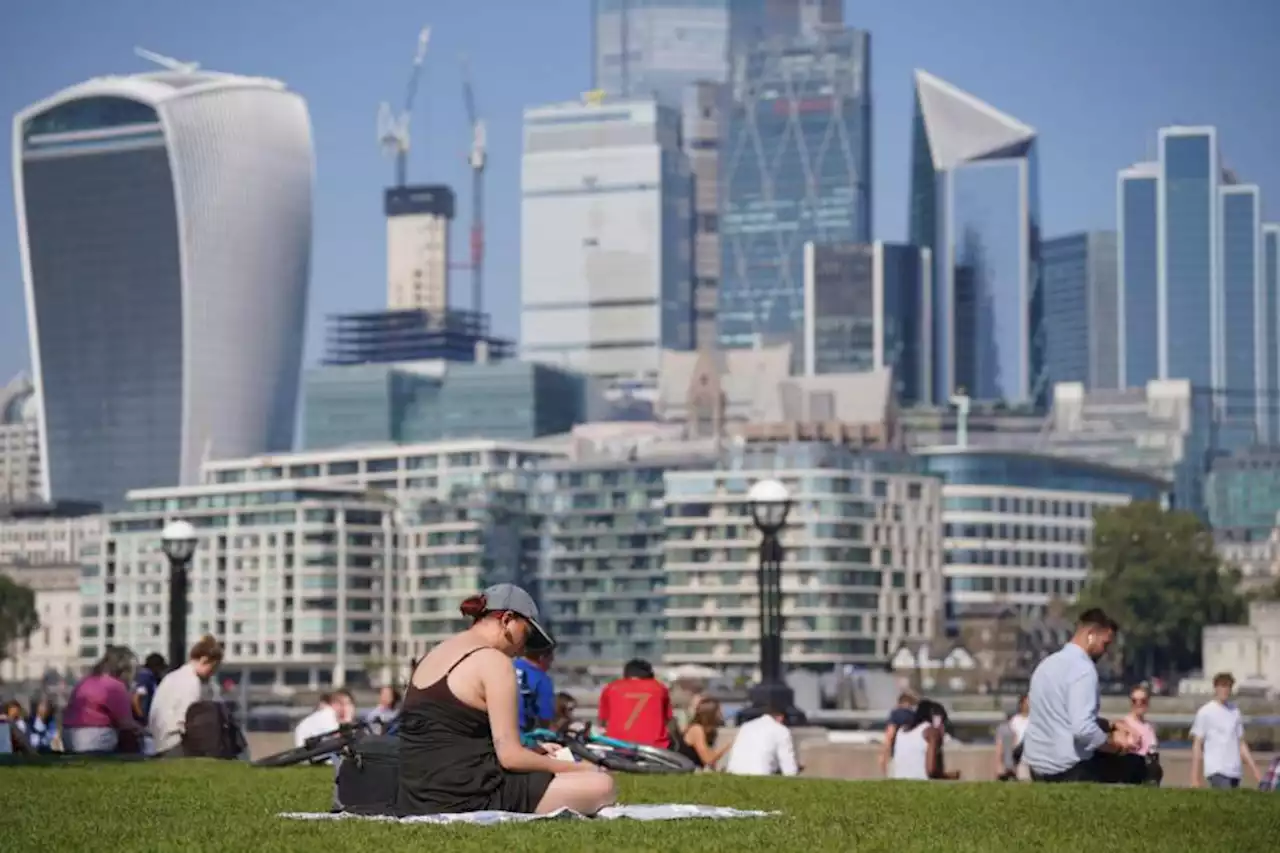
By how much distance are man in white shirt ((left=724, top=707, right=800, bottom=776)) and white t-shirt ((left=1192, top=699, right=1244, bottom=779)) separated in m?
4.11

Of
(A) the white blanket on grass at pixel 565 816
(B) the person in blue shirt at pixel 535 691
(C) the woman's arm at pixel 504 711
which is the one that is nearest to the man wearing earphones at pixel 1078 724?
(B) the person in blue shirt at pixel 535 691

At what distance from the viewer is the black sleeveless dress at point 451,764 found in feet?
58.5

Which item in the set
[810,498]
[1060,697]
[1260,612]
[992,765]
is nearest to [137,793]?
[1060,697]

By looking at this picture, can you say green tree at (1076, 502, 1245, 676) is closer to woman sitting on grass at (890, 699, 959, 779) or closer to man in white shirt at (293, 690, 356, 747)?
man in white shirt at (293, 690, 356, 747)

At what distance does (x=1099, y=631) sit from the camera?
23.2 m

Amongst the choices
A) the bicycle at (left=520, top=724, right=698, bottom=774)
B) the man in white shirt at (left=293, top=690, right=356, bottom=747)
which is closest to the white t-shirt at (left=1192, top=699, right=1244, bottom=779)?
the bicycle at (left=520, top=724, right=698, bottom=774)

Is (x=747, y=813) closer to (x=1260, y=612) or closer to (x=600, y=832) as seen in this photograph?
(x=600, y=832)

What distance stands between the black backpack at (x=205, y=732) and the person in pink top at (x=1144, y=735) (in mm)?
8898

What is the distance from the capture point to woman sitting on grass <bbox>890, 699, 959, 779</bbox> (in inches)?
1211

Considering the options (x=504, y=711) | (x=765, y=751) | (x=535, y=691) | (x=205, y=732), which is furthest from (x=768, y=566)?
(x=504, y=711)

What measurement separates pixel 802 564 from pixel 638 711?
16103 centimetres

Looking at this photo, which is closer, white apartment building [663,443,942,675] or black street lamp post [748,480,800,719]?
black street lamp post [748,480,800,719]

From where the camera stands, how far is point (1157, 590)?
180500mm

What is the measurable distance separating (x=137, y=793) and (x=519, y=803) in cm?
461
